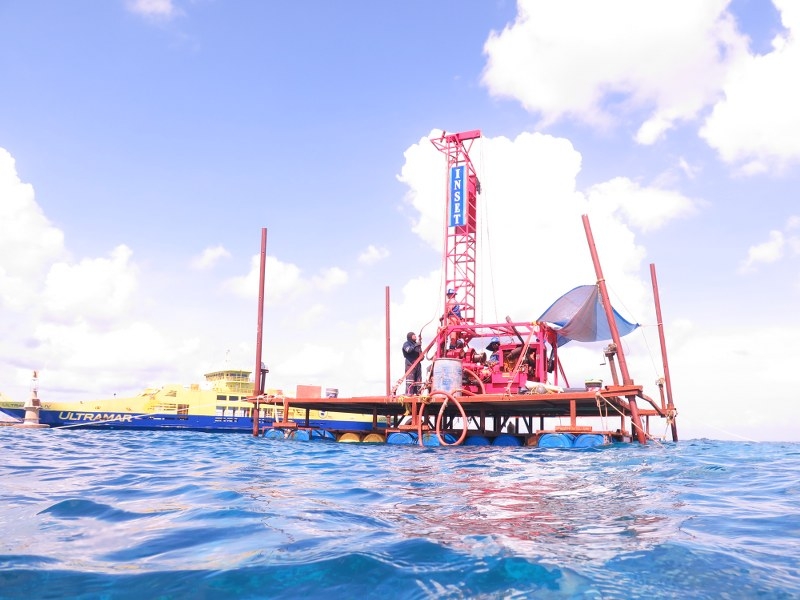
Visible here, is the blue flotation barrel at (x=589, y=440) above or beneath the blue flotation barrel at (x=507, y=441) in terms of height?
above

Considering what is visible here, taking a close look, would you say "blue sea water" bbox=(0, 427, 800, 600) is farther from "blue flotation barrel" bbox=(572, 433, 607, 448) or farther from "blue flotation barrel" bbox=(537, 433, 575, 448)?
"blue flotation barrel" bbox=(537, 433, 575, 448)

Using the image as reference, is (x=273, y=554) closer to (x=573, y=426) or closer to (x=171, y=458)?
(x=171, y=458)

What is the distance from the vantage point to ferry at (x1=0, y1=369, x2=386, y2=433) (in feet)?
127

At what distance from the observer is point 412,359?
25.5 metres

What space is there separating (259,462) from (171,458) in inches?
81.8

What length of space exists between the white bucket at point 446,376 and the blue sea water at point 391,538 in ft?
41.8

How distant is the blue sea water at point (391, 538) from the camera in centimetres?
309

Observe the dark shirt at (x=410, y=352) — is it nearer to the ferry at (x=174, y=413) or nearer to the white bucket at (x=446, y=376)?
the white bucket at (x=446, y=376)

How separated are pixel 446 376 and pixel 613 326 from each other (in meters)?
6.48

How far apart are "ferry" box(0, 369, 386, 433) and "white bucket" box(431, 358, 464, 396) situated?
→ 1865cm

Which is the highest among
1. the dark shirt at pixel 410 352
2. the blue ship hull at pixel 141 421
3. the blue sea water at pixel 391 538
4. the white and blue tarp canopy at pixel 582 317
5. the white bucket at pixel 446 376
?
the white and blue tarp canopy at pixel 582 317

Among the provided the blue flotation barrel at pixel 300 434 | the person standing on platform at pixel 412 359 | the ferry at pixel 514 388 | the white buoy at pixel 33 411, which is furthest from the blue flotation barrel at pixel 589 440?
the white buoy at pixel 33 411

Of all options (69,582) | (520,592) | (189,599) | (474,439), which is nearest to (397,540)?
(520,592)

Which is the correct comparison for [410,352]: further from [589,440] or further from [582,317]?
[589,440]
